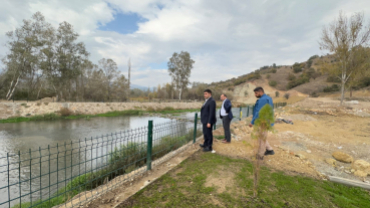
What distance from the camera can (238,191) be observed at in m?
3.16

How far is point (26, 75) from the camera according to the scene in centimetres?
2208

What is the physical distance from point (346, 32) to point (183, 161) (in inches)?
788

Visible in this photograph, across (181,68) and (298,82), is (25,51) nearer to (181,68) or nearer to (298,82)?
(181,68)

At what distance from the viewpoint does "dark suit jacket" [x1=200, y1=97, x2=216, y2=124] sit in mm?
4998

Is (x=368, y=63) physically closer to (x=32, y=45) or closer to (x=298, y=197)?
(x=298, y=197)

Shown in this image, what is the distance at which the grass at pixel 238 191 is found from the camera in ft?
9.28

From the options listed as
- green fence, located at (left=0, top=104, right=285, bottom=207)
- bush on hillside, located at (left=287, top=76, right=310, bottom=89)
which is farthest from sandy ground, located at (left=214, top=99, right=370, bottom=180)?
bush on hillside, located at (left=287, top=76, right=310, bottom=89)

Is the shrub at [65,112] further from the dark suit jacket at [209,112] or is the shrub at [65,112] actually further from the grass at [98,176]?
the dark suit jacket at [209,112]

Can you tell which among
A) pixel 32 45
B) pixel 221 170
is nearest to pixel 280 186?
pixel 221 170

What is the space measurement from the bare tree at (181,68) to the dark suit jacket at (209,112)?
36.4m

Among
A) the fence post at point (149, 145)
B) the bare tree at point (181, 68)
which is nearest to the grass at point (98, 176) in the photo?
the fence post at point (149, 145)

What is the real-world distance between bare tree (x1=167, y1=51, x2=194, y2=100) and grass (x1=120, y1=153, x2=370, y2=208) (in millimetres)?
37894

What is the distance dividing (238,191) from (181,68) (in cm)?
3942

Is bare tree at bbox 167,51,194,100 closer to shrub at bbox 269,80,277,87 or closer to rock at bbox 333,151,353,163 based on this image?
shrub at bbox 269,80,277,87
